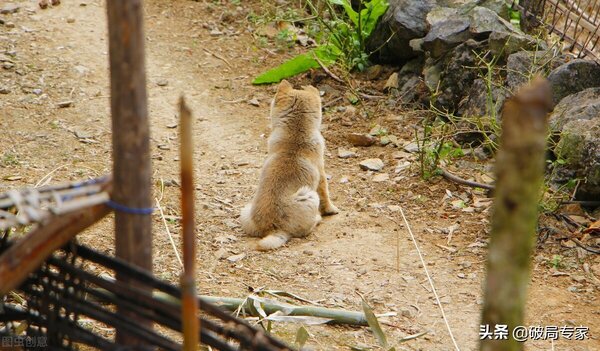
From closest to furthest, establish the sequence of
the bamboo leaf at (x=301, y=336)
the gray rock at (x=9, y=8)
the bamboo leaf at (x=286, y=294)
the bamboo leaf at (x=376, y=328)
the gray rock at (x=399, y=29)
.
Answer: the bamboo leaf at (x=301, y=336) < the bamboo leaf at (x=376, y=328) < the bamboo leaf at (x=286, y=294) < the gray rock at (x=399, y=29) < the gray rock at (x=9, y=8)

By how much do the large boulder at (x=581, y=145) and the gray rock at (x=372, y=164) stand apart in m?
1.61

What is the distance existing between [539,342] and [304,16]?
5999 millimetres

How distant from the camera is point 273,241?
252 inches

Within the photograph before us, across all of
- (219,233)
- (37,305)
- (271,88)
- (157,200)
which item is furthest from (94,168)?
(37,305)

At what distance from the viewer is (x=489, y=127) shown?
7.54 metres

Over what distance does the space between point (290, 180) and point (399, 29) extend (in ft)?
10.3

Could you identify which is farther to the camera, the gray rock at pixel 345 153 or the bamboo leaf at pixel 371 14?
the bamboo leaf at pixel 371 14

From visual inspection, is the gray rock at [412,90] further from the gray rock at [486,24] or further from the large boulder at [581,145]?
the large boulder at [581,145]

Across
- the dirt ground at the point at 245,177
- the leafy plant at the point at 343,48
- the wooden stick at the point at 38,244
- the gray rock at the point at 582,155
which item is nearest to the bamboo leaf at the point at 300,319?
the dirt ground at the point at 245,177

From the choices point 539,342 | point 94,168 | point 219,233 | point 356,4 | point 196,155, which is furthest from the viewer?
point 356,4

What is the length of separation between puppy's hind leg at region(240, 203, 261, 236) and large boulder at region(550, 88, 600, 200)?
2535mm

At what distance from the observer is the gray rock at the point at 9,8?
9.88 metres

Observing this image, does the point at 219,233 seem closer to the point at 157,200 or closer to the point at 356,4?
the point at 157,200

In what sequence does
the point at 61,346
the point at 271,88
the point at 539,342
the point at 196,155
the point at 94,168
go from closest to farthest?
the point at 61,346
the point at 539,342
the point at 94,168
the point at 196,155
the point at 271,88
